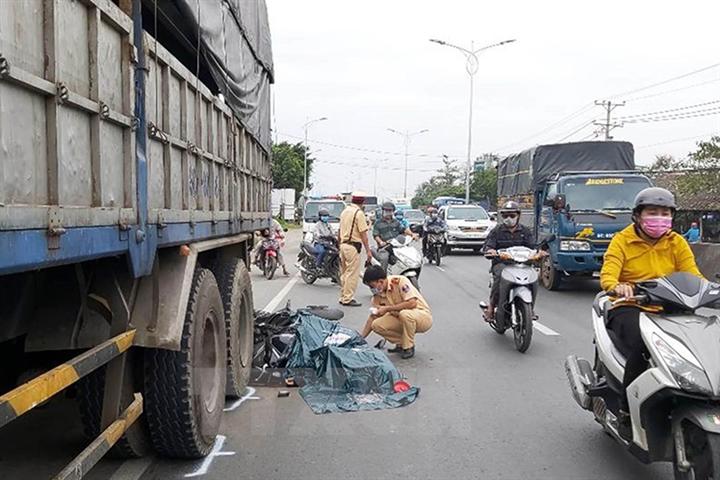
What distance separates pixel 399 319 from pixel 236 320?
78.5 inches

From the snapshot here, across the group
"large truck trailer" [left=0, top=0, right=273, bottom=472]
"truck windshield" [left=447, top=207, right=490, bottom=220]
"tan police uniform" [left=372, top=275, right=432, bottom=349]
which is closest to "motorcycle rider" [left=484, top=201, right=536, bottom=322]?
"tan police uniform" [left=372, top=275, right=432, bottom=349]

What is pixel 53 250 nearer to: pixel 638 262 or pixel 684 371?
pixel 684 371

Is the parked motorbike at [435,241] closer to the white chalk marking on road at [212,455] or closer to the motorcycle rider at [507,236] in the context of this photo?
the motorcycle rider at [507,236]

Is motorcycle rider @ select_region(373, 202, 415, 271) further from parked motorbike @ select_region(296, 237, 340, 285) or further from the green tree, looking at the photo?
the green tree

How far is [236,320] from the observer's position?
5.19 meters

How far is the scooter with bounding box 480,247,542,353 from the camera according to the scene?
22.5ft

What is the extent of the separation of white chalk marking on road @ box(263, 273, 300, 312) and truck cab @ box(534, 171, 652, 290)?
475cm

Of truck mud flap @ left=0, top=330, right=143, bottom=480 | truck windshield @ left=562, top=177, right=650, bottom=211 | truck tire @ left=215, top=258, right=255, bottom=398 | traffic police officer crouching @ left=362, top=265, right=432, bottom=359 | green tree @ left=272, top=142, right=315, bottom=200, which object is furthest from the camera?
green tree @ left=272, top=142, right=315, bottom=200

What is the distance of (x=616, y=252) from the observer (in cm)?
404

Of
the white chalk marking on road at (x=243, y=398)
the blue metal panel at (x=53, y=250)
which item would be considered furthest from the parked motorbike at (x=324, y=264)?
the blue metal panel at (x=53, y=250)

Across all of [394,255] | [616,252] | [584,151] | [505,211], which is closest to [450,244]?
[584,151]

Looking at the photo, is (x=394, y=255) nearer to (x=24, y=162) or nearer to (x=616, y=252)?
(x=616, y=252)

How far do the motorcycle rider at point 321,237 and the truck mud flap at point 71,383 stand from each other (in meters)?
9.56

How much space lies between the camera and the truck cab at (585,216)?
36.6 feet
